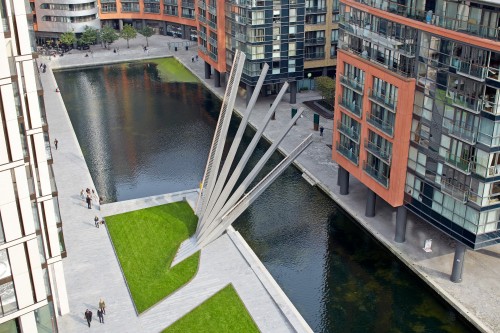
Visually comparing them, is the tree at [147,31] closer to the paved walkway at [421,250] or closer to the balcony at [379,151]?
the paved walkway at [421,250]

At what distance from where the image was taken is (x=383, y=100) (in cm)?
5306

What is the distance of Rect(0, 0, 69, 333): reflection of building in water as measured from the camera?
32.1 m

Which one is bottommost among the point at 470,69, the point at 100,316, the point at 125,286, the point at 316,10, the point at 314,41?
the point at 125,286

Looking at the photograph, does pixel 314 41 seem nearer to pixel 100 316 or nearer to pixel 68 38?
pixel 68 38

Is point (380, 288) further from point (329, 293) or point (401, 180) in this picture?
point (401, 180)

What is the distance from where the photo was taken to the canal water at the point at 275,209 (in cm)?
4856

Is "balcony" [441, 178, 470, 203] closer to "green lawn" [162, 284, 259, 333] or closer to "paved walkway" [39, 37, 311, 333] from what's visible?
"paved walkway" [39, 37, 311, 333]

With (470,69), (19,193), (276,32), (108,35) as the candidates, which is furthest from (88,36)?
(19,193)

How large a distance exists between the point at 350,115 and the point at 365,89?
4018 millimetres

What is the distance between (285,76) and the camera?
3504 inches

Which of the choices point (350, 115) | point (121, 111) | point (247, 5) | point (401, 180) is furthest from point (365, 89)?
point (121, 111)

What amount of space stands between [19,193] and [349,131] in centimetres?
3495

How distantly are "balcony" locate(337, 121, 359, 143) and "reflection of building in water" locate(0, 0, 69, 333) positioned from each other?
100 ft

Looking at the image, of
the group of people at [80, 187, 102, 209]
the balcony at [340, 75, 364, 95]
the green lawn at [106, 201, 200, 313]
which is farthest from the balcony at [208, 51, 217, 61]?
the balcony at [340, 75, 364, 95]
